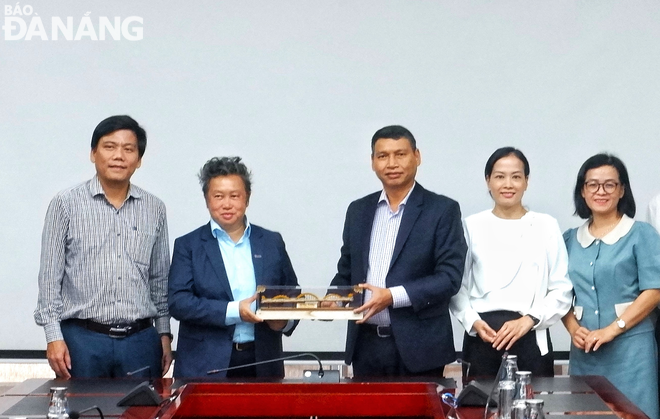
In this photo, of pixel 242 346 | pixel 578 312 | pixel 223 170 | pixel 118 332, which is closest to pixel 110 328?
pixel 118 332

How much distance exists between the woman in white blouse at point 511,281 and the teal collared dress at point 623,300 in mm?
104

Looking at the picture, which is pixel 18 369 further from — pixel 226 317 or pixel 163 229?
pixel 226 317

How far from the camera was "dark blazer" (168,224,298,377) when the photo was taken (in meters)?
3.16

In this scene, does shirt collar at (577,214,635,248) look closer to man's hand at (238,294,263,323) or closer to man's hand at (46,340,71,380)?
man's hand at (238,294,263,323)

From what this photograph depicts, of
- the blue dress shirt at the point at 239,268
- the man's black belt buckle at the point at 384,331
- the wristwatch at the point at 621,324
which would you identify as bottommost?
the wristwatch at the point at 621,324

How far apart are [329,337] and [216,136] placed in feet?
3.80

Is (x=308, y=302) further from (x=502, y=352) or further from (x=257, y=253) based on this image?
(x=502, y=352)

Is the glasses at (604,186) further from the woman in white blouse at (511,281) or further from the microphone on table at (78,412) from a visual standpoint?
the microphone on table at (78,412)

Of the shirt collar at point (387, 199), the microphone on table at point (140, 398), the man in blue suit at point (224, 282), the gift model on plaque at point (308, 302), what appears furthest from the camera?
the shirt collar at point (387, 199)

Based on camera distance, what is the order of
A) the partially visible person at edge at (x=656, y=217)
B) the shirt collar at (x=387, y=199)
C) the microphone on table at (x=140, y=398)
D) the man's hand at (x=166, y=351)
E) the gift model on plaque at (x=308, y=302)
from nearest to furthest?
the microphone on table at (x=140, y=398)
the gift model on plaque at (x=308, y=302)
the shirt collar at (x=387, y=199)
the man's hand at (x=166, y=351)
the partially visible person at edge at (x=656, y=217)

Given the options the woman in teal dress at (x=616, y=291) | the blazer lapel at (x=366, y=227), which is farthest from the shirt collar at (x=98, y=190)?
the woman in teal dress at (x=616, y=291)

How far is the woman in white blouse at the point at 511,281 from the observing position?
332cm

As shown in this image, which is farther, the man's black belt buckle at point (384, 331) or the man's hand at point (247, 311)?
the man's black belt buckle at point (384, 331)

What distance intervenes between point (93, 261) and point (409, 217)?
1192 mm
